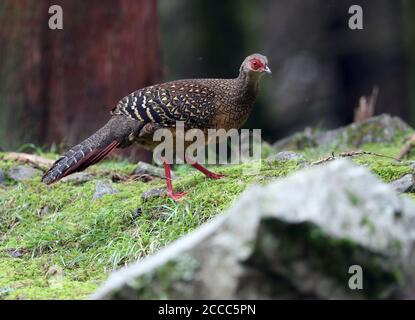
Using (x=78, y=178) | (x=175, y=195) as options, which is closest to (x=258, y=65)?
(x=175, y=195)

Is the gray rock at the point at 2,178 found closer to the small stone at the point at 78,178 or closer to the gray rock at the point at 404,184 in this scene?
the small stone at the point at 78,178

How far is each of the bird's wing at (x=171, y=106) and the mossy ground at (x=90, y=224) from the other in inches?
20.2

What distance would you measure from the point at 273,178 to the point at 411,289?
2.67 metres

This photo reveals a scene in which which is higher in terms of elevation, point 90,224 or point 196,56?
point 196,56

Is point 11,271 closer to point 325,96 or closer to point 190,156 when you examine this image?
point 190,156

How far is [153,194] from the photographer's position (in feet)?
19.7

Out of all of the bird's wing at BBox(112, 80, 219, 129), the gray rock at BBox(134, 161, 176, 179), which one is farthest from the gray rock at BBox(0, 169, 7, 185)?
the bird's wing at BBox(112, 80, 219, 129)

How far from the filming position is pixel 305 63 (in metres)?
16.7

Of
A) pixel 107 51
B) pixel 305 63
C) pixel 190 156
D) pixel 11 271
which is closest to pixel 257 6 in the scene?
pixel 305 63

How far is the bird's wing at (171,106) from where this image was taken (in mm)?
6262

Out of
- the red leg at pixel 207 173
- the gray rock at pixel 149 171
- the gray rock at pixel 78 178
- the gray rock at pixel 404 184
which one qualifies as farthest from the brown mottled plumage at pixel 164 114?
the gray rock at pixel 404 184

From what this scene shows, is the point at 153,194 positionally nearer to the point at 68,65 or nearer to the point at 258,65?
the point at 258,65

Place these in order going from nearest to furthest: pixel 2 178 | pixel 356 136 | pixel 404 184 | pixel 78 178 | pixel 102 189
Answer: pixel 404 184 → pixel 102 189 → pixel 78 178 → pixel 2 178 → pixel 356 136

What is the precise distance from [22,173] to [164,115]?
1782 mm
